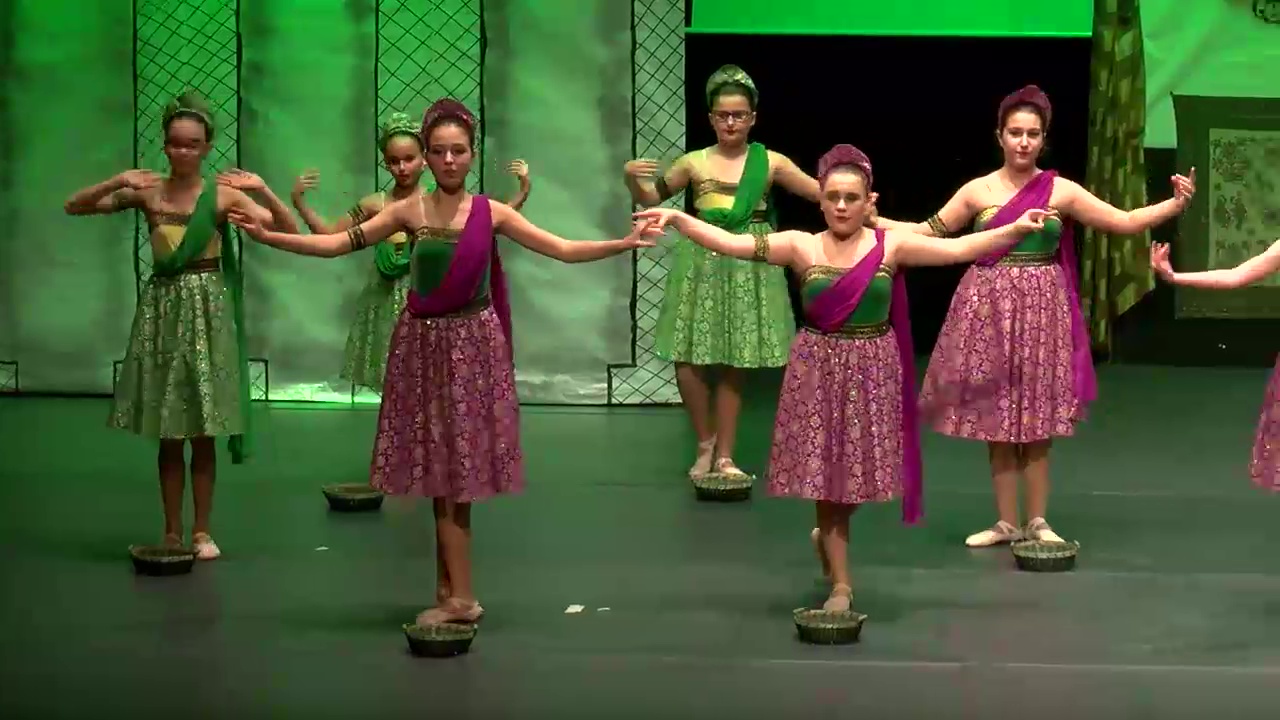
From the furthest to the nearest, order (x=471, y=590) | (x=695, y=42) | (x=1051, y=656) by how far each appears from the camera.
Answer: (x=695, y=42) < (x=471, y=590) < (x=1051, y=656)

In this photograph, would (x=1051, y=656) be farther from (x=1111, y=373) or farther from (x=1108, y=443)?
(x=1111, y=373)

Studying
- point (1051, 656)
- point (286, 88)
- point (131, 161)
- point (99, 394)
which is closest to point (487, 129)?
point (286, 88)

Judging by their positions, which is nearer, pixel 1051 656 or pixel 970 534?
pixel 1051 656

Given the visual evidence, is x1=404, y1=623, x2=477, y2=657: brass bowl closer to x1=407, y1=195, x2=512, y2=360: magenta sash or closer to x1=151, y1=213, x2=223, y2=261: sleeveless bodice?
x1=407, y1=195, x2=512, y2=360: magenta sash

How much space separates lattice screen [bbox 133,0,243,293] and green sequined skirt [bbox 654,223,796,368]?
93.0 inches

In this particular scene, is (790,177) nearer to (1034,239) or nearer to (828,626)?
(1034,239)

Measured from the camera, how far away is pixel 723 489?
18.5ft

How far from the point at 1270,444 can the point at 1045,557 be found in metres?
0.67

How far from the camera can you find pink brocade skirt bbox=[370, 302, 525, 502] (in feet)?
13.3

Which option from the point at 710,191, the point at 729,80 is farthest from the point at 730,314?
the point at 729,80

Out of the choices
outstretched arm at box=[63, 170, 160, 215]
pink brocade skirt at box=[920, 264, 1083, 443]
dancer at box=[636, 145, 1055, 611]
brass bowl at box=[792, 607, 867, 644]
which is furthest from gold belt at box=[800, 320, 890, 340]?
outstretched arm at box=[63, 170, 160, 215]

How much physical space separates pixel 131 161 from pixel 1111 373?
4173 mm

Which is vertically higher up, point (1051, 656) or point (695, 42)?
point (695, 42)

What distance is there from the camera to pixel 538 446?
6.62 metres
